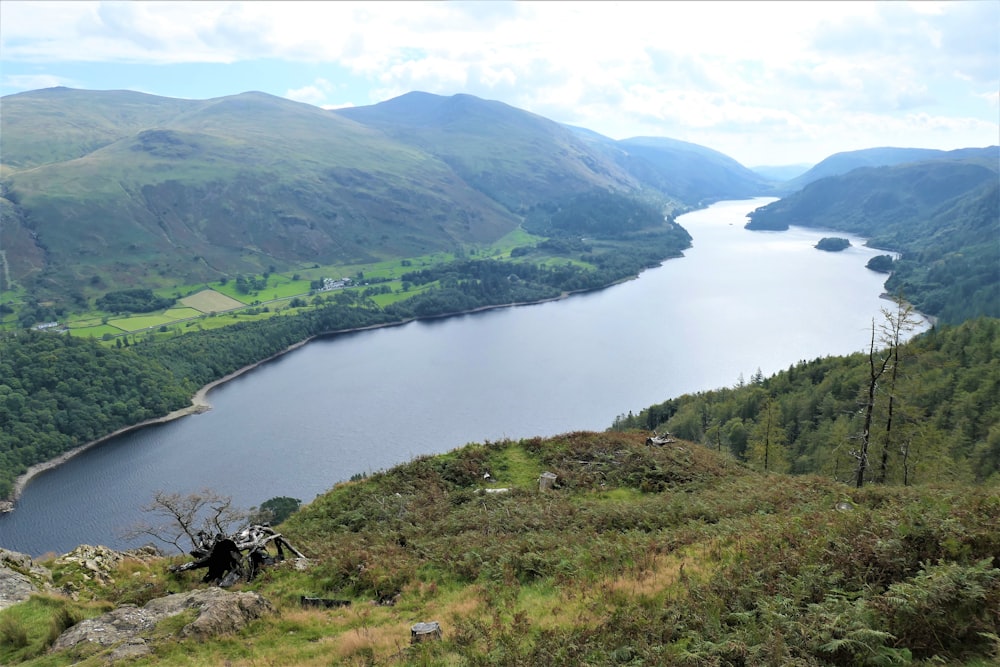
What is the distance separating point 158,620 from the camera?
18.1m

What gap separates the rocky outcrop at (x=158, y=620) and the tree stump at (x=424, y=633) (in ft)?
18.8

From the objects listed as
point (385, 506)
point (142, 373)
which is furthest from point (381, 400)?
point (385, 506)

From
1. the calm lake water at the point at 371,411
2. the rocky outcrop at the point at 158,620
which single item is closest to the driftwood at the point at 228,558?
the rocky outcrop at the point at 158,620

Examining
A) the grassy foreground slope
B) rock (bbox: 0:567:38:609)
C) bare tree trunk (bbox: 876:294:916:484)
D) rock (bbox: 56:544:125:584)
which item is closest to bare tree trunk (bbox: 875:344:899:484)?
bare tree trunk (bbox: 876:294:916:484)

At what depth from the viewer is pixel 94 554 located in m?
24.8

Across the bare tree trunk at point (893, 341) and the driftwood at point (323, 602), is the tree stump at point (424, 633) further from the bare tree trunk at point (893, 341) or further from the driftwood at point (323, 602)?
the bare tree trunk at point (893, 341)

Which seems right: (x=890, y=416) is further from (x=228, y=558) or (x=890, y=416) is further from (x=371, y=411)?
(x=371, y=411)

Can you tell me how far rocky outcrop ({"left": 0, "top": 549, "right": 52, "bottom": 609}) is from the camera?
65.8 feet

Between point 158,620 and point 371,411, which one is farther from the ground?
point 158,620

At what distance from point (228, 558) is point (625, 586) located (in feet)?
50.4

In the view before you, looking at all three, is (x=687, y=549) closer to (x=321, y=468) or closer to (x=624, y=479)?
(x=624, y=479)

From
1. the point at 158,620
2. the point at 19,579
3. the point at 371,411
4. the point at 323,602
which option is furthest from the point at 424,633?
the point at 371,411

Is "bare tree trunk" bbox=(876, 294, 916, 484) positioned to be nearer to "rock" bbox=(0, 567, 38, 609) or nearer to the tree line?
the tree line

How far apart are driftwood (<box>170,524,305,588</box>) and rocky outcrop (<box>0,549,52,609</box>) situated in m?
4.41
